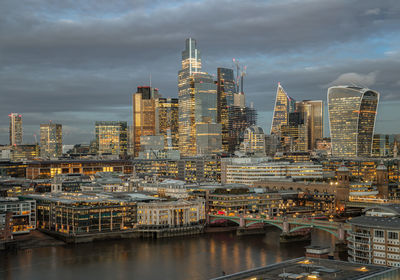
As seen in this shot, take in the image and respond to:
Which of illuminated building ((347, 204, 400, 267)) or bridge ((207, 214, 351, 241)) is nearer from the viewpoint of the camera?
illuminated building ((347, 204, 400, 267))

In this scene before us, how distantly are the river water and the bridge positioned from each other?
3014 mm

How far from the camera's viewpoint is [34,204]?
109 metres

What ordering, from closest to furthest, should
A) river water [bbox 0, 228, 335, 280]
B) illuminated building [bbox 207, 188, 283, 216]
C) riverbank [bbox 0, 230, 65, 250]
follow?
river water [bbox 0, 228, 335, 280] < riverbank [bbox 0, 230, 65, 250] < illuminated building [bbox 207, 188, 283, 216]

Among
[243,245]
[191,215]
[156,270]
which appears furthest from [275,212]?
[156,270]

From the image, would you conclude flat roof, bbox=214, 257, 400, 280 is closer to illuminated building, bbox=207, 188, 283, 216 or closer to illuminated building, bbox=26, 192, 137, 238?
illuminated building, bbox=26, 192, 137, 238

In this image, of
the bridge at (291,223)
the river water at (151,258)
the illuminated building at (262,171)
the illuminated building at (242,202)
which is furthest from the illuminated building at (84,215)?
the illuminated building at (262,171)

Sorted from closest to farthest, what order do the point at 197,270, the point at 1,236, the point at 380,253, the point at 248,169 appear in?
the point at 380,253 → the point at 197,270 → the point at 1,236 → the point at 248,169

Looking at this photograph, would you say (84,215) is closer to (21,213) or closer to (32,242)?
(32,242)

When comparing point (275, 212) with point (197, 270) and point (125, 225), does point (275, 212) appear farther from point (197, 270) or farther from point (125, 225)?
point (197, 270)

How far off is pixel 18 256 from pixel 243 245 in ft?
118

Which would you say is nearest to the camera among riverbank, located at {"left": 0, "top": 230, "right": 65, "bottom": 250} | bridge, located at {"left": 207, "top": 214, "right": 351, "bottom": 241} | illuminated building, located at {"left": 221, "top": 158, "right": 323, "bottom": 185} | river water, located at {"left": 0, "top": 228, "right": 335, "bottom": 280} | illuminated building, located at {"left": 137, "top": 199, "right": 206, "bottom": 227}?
river water, located at {"left": 0, "top": 228, "right": 335, "bottom": 280}

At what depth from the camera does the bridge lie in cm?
8831

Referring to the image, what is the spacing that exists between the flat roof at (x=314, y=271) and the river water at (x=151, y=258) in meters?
18.6

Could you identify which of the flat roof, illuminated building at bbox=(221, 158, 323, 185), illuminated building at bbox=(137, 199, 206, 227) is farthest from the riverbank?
illuminated building at bbox=(221, 158, 323, 185)
